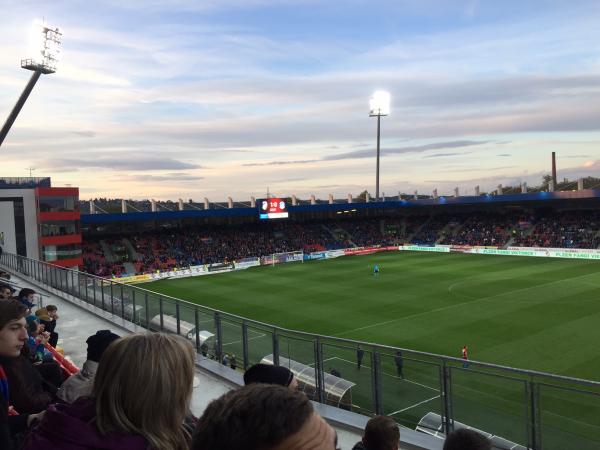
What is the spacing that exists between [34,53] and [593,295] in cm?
3223

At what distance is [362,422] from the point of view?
6184 mm

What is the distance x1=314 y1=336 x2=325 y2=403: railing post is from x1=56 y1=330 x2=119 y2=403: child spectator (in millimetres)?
4399

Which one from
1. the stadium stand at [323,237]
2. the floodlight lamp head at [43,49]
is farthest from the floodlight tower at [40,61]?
Answer: the stadium stand at [323,237]

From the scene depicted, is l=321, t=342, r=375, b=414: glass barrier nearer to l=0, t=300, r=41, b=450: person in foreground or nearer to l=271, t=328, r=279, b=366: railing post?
l=271, t=328, r=279, b=366: railing post

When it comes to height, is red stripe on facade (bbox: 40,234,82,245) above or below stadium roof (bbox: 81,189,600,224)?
below

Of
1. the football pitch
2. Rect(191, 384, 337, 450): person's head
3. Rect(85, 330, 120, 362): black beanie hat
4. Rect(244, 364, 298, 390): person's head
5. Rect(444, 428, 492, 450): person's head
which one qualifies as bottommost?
the football pitch

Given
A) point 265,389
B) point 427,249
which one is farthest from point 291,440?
point 427,249

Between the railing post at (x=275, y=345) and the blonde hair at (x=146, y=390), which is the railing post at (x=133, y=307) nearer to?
the railing post at (x=275, y=345)

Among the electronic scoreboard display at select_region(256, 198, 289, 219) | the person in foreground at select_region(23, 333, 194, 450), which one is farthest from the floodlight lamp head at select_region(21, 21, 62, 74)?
the electronic scoreboard display at select_region(256, 198, 289, 219)

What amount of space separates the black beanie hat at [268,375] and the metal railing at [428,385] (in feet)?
12.4

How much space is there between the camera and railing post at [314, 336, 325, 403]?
781 cm

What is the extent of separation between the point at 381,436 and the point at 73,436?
2.18m

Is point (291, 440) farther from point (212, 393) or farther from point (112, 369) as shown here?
point (212, 393)

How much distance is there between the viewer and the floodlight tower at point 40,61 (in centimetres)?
2495
